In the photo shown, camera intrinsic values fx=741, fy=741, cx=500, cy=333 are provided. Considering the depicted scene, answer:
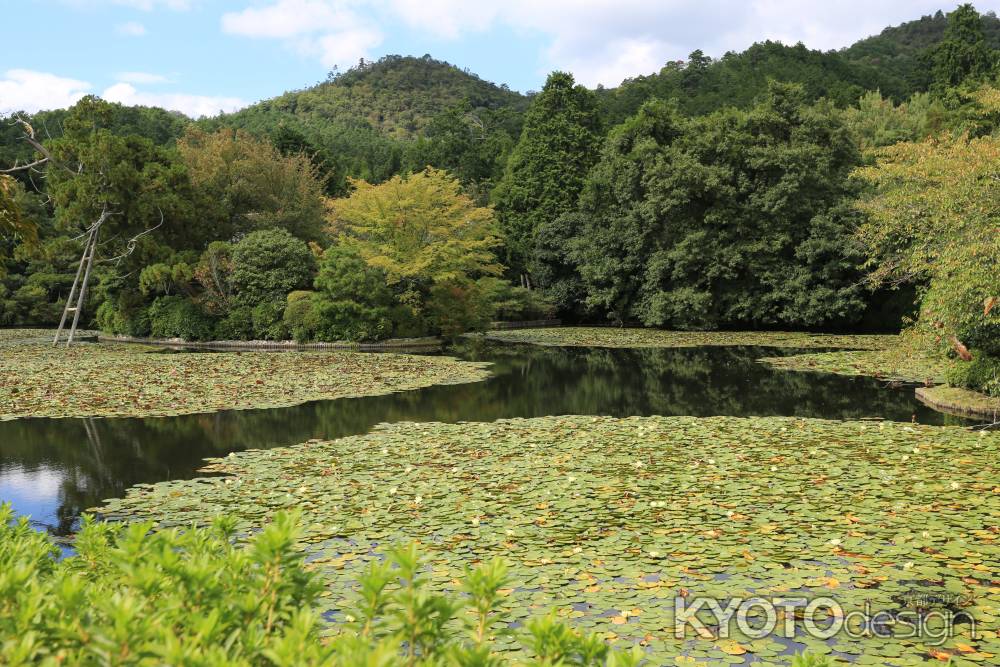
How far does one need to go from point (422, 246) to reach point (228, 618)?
26336 mm

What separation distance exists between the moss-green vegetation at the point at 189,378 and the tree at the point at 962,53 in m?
43.7

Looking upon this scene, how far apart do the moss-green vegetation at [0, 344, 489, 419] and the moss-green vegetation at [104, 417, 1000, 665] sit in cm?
450

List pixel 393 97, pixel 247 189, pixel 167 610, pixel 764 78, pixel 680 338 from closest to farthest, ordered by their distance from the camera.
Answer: pixel 167 610 → pixel 680 338 → pixel 247 189 → pixel 764 78 → pixel 393 97

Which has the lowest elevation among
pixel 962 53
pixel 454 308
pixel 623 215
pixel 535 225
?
pixel 454 308

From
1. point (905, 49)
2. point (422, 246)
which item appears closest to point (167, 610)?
point (422, 246)

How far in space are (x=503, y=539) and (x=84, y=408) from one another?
9836 millimetres

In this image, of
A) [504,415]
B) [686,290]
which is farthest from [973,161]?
[686,290]

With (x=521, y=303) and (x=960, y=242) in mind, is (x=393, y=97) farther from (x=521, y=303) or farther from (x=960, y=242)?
(x=960, y=242)

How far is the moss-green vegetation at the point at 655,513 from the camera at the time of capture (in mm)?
4926

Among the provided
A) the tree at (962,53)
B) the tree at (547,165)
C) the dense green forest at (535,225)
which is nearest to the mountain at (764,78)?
the dense green forest at (535,225)

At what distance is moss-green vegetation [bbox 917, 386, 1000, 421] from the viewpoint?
1238 cm

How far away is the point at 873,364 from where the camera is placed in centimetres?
1912

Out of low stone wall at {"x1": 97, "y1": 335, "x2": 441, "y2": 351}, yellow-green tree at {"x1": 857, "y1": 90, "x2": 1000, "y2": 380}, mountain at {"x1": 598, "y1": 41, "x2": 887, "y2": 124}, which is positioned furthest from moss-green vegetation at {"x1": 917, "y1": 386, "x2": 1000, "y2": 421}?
mountain at {"x1": 598, "y1": 41, "x2": 887, "y2": 124}

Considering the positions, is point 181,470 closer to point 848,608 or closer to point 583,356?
point 848,608
